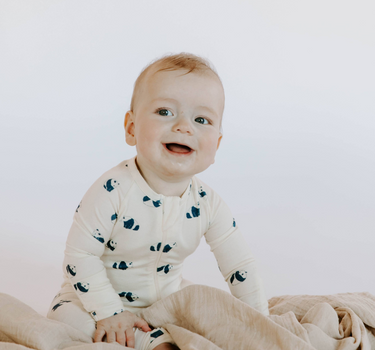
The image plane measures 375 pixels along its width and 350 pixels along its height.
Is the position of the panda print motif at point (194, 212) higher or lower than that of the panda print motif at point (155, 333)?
higher

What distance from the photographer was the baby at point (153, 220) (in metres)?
1.18

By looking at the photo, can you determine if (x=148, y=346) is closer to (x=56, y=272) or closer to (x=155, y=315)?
(x=155, y=315)

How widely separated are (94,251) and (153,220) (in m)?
0.17

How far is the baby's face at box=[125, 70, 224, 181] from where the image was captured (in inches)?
46.3

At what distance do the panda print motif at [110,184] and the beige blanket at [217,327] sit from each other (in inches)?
12.6

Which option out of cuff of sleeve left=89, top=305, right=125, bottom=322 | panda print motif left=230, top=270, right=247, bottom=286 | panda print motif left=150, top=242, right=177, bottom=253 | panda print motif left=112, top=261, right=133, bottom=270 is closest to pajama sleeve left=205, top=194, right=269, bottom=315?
panda print motif left=230, top=270, right=247, bottom=286

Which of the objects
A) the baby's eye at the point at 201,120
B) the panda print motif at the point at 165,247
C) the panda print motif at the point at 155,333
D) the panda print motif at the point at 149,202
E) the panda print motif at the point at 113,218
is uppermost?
the baby's eye at the point at 201,120

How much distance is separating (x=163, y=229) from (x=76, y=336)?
1.13ft

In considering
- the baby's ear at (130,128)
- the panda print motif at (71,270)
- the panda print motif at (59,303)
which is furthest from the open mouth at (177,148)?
the panda print motif at (59,303)

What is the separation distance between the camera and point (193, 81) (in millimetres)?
1190

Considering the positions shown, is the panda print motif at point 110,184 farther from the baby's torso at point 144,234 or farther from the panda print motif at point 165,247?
the panda print motif at point 165,247

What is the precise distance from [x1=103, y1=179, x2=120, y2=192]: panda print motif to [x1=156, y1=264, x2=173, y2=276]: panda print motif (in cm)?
27

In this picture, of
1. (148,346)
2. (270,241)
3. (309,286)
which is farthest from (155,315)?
(270,241)

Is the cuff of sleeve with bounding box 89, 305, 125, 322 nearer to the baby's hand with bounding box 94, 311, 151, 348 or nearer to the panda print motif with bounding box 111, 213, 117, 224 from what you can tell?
the baby's hand with bounding box 94, 311, 151, 348
